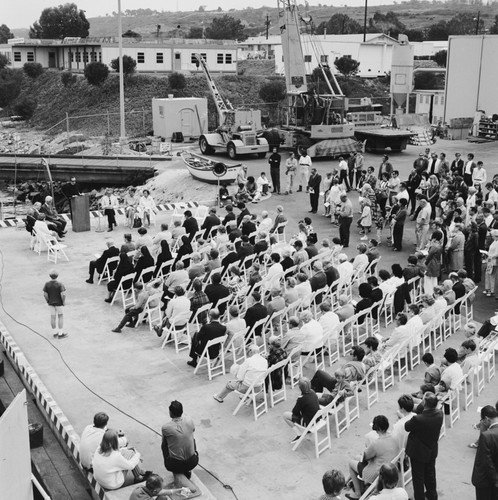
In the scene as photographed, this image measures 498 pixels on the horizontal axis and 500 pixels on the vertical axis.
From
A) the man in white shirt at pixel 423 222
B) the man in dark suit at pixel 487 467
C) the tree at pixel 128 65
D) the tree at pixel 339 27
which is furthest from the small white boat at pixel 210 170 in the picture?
the tree at pixel 339 27

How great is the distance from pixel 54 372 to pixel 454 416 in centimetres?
617

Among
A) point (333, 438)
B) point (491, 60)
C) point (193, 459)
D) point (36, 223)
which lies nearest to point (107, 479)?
point (193, 459)

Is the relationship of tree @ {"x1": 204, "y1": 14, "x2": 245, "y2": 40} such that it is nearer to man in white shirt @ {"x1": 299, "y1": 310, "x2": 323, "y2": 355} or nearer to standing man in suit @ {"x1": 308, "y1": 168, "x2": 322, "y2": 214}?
standing man in suit @ {"x1": 308, "y1": 168, "x2": 322, "y2": 214}

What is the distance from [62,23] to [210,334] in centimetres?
10169

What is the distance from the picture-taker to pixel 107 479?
27.4ft

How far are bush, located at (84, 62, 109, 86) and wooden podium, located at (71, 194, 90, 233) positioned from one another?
47.8m

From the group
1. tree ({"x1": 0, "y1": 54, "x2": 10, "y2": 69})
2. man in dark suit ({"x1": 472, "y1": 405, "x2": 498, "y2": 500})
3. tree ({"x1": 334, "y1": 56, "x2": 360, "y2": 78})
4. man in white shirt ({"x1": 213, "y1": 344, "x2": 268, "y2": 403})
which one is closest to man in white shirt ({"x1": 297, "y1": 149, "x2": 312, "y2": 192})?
man in white shirt ({"x1": 213, "y1": 344, "x2": 268, "y2": 403})

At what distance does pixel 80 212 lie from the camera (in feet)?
69.5

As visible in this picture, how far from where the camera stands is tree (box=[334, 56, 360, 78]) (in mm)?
81562

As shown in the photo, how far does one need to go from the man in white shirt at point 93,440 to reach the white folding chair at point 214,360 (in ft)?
9.97

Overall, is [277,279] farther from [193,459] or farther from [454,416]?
[193,459]

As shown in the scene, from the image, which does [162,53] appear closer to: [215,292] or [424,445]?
[215,292]

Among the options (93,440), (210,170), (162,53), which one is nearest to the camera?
(93,440)

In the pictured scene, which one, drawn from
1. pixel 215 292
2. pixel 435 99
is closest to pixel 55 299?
pixel 215 292
